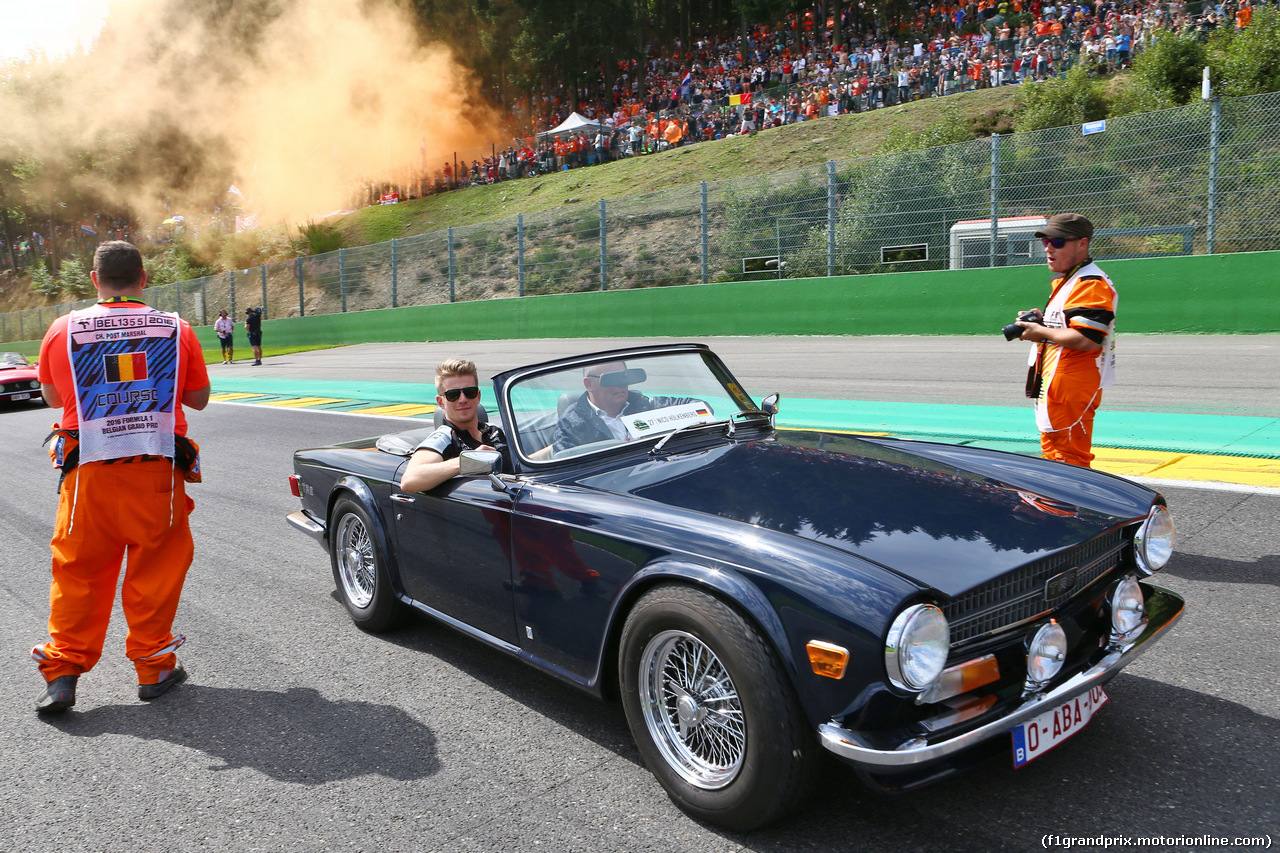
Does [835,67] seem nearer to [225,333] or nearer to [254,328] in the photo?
[254,328]

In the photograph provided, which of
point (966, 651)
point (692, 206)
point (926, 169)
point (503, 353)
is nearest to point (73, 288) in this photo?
point (503, 353)

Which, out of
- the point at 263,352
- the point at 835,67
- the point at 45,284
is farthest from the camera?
the point at 45,284

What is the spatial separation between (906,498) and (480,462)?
4.73 feet

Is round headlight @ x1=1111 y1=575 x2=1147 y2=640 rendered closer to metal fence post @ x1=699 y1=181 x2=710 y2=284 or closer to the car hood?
the car hood

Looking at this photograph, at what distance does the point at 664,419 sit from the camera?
3701 mm

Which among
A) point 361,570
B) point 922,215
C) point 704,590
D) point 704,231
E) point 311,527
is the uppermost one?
point 704,231

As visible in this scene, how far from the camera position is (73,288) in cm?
5556

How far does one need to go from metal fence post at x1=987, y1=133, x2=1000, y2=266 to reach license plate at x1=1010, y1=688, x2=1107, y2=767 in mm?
13936

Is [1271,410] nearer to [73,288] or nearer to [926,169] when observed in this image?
[926,169]

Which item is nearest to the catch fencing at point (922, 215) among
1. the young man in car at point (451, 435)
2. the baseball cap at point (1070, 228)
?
the baseball cap at point (1070, 228)

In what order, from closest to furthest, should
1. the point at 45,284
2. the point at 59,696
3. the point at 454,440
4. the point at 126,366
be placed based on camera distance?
the point at 59,696, the point at 126,366, the point at 454,440, the point at 45,284

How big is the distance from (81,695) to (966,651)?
3367 mm

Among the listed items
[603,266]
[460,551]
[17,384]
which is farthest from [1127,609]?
[603,266]

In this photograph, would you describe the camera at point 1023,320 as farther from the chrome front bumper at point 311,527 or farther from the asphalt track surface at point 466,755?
the chrome front bumper at point 311,527
